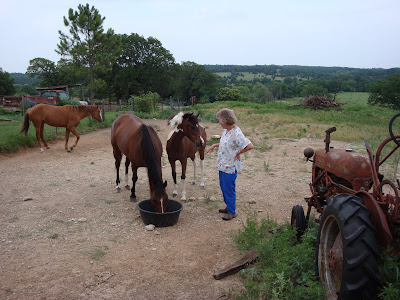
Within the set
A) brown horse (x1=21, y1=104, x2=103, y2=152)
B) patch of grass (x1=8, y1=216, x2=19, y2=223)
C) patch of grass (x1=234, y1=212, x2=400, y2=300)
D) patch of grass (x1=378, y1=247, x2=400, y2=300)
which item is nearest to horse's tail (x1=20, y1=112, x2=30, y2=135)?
brown horse (x1=21, y1=104, x2=103, y2=152)

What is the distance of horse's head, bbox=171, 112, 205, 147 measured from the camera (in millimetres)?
5695

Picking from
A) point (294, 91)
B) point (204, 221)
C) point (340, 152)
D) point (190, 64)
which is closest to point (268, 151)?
point (204, 221)

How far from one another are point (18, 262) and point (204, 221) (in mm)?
2776

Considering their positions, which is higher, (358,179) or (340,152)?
(340,152)

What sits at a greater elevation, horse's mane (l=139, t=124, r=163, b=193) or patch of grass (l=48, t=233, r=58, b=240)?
horse's mane (l=139, t=124, r=163, b=193)

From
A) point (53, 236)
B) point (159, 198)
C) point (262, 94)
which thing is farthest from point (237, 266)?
point (262, 94)

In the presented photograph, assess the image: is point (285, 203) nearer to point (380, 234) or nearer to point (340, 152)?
point (340, 152)

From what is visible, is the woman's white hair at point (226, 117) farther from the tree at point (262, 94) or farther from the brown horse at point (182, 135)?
the tree at point (262, 94)

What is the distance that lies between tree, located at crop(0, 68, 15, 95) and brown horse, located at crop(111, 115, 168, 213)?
42832 mm

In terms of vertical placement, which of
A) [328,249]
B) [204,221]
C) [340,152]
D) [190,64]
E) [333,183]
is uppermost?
[190,64]

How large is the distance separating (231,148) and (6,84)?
153 feet

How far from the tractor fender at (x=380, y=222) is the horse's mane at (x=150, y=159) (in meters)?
3.22

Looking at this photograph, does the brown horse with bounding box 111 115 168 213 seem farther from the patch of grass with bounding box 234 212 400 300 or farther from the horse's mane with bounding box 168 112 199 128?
the patch of grass with bounding box 234 212 400 300

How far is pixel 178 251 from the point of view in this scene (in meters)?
4.18
